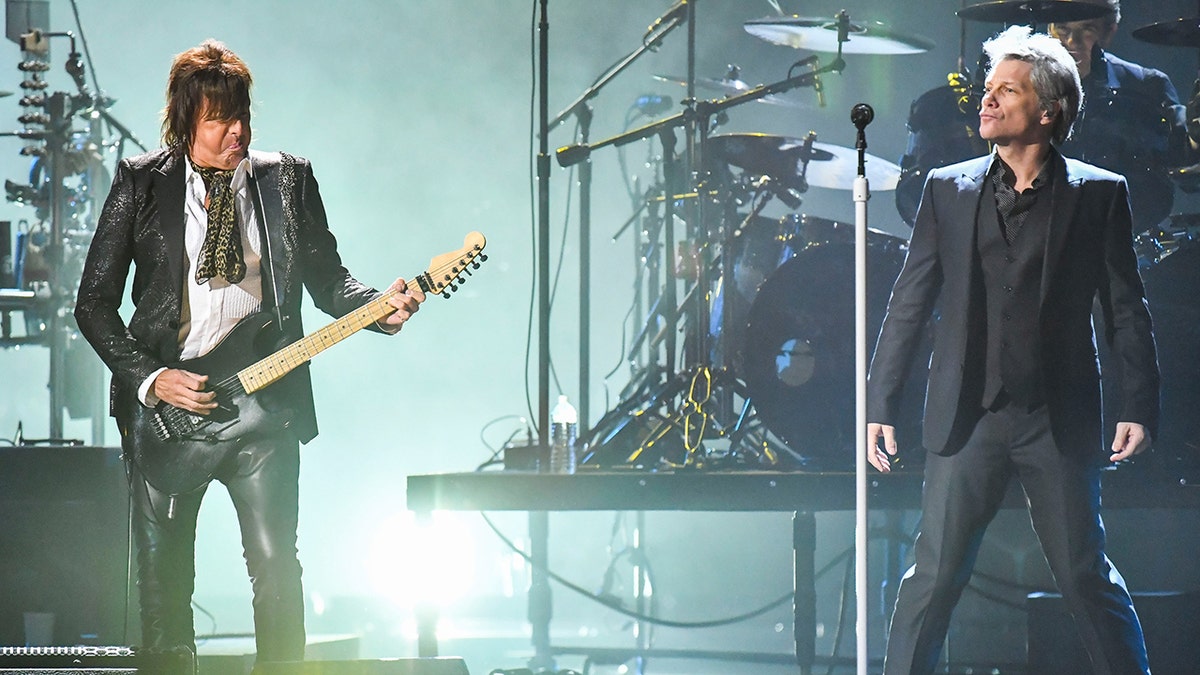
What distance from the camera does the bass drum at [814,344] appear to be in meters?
5.19

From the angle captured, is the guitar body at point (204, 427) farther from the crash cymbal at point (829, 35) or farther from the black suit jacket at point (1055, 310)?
the crash cymbal at point (829, 35)

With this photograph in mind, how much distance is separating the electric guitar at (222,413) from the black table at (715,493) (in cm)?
166

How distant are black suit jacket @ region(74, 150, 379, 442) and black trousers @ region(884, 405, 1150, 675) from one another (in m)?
1.64

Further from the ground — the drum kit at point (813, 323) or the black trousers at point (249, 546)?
the drum kit at point (813, 323)

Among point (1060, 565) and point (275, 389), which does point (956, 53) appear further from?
point (275, 389)

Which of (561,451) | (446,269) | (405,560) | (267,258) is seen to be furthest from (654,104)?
(267,258)

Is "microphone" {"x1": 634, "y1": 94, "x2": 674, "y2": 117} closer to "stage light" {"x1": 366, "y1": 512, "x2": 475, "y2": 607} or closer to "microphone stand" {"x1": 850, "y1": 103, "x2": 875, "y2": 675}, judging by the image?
"stage light" {"x1": 366, "y1": 512, "x2": 475, "y2": 607}

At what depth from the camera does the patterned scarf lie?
3.19 m

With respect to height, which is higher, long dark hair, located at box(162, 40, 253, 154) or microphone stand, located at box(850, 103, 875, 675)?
long dark hair, located at box(162, 40, 253, 154)

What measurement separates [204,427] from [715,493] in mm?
2171

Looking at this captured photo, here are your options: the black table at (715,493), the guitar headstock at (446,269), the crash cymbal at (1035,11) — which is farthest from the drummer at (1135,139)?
the guitar headstock at (446,269)

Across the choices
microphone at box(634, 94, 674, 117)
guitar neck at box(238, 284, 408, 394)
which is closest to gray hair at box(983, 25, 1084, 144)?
guitar neck at box(238, 284, 408, 394)

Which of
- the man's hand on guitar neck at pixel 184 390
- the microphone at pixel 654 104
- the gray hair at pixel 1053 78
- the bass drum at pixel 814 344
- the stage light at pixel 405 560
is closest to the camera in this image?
the man's hand on guitar neck at pixel 184 390

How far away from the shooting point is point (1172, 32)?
4.83 meters
